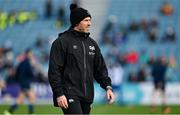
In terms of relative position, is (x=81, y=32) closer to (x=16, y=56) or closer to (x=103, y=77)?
(x=103, y=77)

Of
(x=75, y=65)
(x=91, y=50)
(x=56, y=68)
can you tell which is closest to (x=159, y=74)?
(x=91, y=50)

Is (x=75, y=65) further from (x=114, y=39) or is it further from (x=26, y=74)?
(x=114, y=39)

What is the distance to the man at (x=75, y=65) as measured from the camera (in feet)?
32.6

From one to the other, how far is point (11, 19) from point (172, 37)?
1143 centimetres

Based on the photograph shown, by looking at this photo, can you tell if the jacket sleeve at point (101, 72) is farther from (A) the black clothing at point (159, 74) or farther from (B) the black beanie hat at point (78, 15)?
(A) the black clothing at point (159, 74)

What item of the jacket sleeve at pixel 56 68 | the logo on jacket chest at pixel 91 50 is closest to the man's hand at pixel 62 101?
the jacket sleeve at pixel 56 68

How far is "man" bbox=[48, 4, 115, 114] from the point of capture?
9.94 meters

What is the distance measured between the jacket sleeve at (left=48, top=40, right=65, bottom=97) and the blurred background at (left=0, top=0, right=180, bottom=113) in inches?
934

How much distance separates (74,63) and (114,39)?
32350 mm

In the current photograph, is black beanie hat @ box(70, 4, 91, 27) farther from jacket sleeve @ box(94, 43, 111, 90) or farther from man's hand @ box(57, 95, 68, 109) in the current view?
man's hand @ box(57, 95, 68, 109)

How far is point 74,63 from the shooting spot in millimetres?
10094

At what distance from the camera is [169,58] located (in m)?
40.9

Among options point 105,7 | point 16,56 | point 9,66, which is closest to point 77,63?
point 9,66

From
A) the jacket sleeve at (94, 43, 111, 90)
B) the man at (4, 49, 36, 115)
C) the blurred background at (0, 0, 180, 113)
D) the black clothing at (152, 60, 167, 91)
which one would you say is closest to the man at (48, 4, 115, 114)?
the jacket sleeve at (94, 43, 111, 90)
